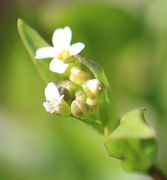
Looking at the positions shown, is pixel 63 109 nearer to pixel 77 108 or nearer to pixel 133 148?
pixel 77 108

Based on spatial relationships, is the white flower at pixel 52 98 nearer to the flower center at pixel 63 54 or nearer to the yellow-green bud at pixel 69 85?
the yellow-green bud at pixel 69 85

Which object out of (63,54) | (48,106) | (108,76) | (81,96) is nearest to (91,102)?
(81,96)

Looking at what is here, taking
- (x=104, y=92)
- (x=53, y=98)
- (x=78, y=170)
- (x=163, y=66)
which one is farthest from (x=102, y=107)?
(x=163, y=66)

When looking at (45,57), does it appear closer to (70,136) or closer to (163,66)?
(70,136)

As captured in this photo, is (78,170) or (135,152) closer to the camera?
(135,152)

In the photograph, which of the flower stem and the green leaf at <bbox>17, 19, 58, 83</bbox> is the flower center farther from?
the flower stem

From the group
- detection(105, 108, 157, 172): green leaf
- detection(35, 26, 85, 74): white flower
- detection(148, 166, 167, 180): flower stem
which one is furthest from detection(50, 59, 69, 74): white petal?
detection(148, 166, 167, 180): flower stem
